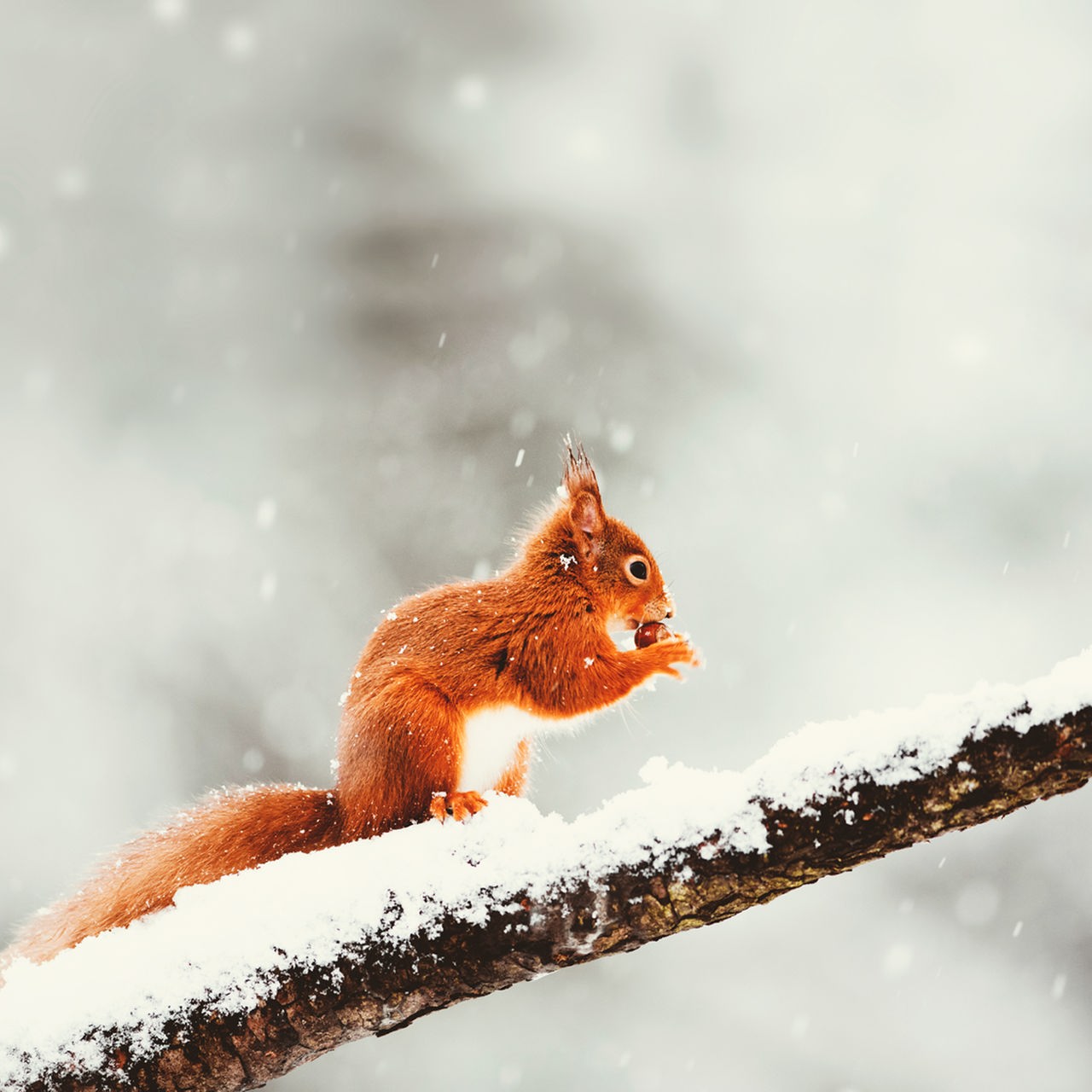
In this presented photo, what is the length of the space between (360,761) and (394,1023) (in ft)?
1.21

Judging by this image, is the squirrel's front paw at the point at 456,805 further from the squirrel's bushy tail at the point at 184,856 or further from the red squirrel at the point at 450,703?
the squirrel's bushy tail at the point at 184,856

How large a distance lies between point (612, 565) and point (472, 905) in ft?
2.72

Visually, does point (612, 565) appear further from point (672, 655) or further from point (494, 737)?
point (494, 737)

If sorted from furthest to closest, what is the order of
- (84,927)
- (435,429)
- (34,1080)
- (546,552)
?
(435,429) → (546,552) → (84,927) → (34,1080)

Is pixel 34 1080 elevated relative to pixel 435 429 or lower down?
lower down

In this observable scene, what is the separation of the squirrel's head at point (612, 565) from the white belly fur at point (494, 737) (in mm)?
234

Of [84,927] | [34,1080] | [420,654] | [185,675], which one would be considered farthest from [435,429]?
[34,1080]

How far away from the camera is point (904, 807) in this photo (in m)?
0.98

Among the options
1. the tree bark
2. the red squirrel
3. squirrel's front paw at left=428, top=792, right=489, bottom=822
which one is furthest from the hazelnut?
the tree bark

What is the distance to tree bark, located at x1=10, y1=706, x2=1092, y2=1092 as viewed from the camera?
96 centimetres

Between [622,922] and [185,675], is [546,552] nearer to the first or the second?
[622,922]

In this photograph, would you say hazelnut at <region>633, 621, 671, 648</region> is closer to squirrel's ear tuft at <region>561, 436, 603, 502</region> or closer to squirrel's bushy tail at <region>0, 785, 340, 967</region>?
squirrel's ear tuft at <region>561, 436, 603, 502</region>

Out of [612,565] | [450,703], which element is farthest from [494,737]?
[612,565]

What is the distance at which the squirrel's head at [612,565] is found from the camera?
5.86 ft
